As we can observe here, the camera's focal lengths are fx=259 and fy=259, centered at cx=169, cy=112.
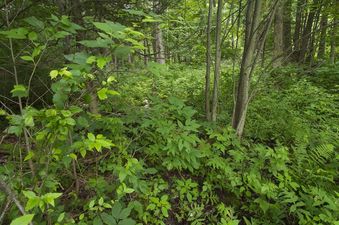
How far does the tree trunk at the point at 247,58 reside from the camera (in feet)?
10.5

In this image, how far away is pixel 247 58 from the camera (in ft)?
11.1

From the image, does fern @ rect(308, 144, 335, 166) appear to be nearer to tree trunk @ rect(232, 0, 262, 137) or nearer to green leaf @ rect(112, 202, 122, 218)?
tree trunk @ rect(232, 0, 262, 137)


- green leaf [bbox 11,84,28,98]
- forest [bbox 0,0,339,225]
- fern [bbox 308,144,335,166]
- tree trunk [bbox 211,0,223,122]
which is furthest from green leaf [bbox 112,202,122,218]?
fern [bbox 308,144,335,166]

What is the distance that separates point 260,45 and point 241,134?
1226 millimetres

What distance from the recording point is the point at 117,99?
443cm

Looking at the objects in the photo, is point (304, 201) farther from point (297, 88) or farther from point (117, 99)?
point (297, 88)

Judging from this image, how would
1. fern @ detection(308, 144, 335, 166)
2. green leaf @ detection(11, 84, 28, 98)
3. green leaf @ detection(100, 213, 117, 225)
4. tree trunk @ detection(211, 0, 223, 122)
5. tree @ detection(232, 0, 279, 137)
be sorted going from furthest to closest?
tree trunk @ detection(211, 0, 223, 122) → tree @ detection(232, 0, 279, 137) → fern @ detection(308, 144, 335, 166) → green leaf @ detection(100, 213, 117, 225) → green leaf @ detection(11, 84, 28, 98)

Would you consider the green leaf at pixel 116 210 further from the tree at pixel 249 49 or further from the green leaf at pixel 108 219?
the tree at pixel 249 49

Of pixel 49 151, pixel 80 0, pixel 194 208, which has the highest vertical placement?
pixel 80 0

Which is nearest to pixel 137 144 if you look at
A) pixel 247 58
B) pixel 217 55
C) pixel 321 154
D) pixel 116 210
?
pixel 116 210

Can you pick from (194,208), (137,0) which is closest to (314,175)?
(194,208)

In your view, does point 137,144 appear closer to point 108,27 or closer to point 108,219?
point 108,219

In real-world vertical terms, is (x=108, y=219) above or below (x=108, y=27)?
below

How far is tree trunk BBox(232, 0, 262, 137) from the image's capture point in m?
3.21
